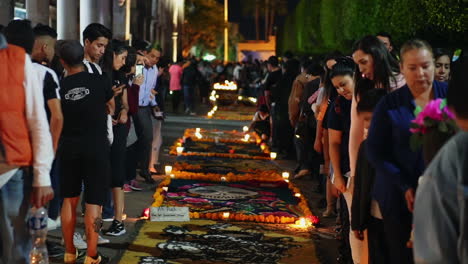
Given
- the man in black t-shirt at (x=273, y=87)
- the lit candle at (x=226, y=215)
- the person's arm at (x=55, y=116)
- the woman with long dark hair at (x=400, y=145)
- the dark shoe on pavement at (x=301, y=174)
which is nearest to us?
the woman with long dark hair at (x=400, y=145)

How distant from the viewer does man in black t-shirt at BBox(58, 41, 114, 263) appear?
7781mm

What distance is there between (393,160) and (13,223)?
2.42 m

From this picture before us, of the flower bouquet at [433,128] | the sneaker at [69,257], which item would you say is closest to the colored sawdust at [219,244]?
the sneaker at [69,257]

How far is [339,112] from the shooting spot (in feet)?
27.0

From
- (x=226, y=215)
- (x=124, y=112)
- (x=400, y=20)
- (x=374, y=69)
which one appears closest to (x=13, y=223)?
(x=374, y=69)

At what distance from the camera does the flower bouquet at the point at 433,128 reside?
465 centimetres

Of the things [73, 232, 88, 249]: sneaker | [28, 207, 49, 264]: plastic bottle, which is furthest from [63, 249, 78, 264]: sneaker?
[28, 207, 49, 264]: plastic bottle

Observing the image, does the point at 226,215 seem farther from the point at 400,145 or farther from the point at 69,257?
the point at 400,145

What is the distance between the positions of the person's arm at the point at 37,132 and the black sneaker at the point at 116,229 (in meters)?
4.14

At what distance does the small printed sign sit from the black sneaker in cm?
87

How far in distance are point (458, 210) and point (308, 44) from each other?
150 feet

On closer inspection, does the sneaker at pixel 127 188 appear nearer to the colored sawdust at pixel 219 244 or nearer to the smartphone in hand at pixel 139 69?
the smartphone in hand at pixel 139 69

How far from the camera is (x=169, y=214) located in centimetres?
1078

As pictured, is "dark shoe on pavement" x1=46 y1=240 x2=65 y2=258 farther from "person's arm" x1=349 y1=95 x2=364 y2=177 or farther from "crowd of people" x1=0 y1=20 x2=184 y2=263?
"person's arm" x1=349 y1=95 x2=364 y2=177
